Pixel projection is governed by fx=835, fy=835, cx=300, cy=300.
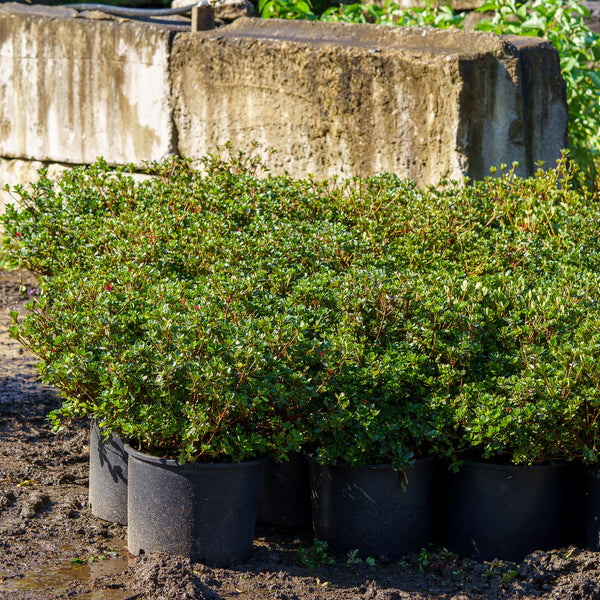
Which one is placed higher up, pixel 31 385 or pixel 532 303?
pixel 532 303

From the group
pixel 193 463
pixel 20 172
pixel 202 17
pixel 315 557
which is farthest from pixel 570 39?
pixel 193 463

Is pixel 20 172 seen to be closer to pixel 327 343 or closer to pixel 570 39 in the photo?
pixel 570 39

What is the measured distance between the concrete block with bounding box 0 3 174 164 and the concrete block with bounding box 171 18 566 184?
232 millimetres

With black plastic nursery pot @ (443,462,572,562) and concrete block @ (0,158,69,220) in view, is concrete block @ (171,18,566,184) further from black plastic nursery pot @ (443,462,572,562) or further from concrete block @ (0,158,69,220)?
black plastic nursery pot @ (443,462,572,562)

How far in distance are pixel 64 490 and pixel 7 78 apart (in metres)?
4.24

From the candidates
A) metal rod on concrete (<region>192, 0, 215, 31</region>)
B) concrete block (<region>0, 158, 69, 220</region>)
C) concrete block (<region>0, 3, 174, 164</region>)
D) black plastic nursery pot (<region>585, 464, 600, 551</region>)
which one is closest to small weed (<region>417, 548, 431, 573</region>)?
black plastic nursery pot (<region>585, 464, 600, 551</region>)

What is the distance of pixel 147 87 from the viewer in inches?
228

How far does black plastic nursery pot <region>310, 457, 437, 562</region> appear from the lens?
9.24 ft

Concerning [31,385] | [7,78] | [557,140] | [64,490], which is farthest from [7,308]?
[557,140]

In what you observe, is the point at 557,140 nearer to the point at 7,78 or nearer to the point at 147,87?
the point at 147,87

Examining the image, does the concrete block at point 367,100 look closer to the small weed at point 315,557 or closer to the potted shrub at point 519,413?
the potted shrub at point 519,413

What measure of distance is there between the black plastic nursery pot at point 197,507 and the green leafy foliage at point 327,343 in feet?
0.23

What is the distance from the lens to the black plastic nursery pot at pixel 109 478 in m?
3.05

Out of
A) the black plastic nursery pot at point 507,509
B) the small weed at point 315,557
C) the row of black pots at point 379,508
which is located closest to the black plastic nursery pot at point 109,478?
the row of black pots at point 379,508
